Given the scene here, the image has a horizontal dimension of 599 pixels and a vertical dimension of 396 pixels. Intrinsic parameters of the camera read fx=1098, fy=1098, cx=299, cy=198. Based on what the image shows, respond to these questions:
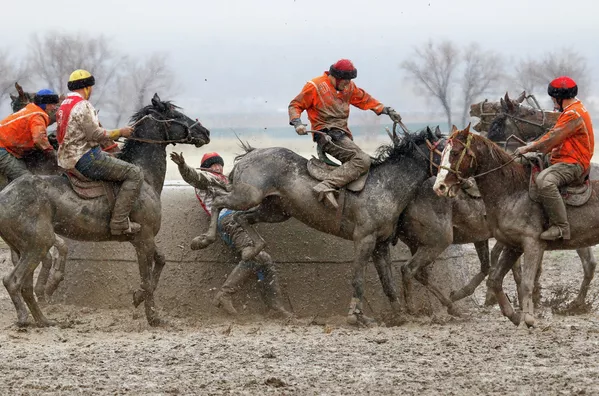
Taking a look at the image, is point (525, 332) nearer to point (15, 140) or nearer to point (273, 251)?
point (273, 251)

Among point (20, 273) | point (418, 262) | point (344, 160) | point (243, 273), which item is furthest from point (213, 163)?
point (20, 273)

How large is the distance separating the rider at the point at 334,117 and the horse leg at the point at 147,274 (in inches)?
69.6

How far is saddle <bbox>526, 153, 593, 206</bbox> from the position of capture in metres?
10.6

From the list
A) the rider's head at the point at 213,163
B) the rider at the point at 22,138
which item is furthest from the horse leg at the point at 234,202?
the rider at the point at 22,138

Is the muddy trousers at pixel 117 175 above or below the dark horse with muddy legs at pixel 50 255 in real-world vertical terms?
above

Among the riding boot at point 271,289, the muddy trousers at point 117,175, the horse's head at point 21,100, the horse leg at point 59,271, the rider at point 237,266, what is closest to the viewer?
the muddy trousers at point 117,175

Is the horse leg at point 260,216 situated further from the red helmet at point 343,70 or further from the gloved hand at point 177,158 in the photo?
the red helmet at point 343,70

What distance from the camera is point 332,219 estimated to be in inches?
440

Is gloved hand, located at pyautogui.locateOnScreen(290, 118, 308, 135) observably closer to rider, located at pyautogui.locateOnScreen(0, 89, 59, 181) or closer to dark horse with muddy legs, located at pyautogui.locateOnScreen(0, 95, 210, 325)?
dark horse with muddy legs, located at pyautogui.locateOnScreen(0, 95, 210, 325)

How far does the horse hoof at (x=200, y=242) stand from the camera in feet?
36.2

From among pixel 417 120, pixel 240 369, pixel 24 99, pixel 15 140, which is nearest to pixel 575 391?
pixel 240 369

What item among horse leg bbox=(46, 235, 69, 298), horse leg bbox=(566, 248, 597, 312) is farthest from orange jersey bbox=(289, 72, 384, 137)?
horse leg bbox=(566, 248, 597, 312)

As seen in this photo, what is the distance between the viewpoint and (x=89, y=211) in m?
10.6

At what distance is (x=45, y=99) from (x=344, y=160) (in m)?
3.27
